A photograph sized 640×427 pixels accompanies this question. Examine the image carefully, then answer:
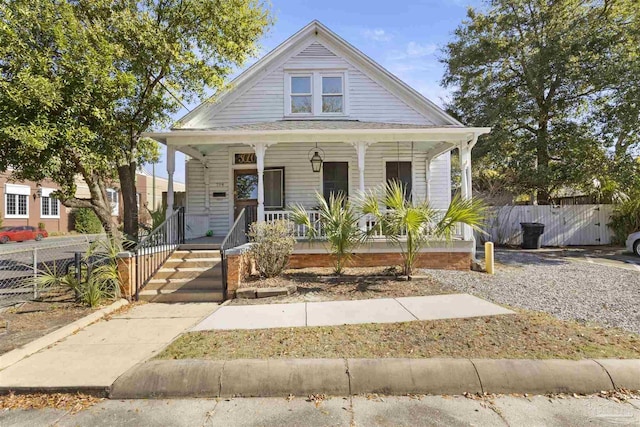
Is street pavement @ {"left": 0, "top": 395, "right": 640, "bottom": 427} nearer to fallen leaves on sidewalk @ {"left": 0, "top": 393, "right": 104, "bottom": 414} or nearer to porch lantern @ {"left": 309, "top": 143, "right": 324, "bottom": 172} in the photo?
fallen leaves on sidewalk @ {"left": 0, "top": 393, "right": 104, "bottom": 414}

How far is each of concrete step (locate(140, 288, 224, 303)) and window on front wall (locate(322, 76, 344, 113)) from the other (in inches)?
304

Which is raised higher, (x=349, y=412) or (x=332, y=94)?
(x=332, y=94)

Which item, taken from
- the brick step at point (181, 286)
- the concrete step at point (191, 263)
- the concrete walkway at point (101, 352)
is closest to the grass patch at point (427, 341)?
the concrete walkway at point (101, 352)

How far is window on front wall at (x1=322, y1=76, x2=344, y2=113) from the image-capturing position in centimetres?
1244

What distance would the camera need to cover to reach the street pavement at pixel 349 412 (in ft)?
10.3

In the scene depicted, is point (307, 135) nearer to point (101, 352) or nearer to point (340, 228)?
point (340, 228)

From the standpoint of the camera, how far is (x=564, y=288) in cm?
746

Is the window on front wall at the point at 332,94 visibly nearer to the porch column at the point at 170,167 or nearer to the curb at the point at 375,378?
the porch column at the point at 170,167

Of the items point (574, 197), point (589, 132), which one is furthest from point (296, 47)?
point (574, 197)

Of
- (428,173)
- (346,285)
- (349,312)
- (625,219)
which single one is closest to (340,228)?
(346,285)

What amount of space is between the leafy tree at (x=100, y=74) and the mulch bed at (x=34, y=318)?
2850 mm

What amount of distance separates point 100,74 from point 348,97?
7508 mm

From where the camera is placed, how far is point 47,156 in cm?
738

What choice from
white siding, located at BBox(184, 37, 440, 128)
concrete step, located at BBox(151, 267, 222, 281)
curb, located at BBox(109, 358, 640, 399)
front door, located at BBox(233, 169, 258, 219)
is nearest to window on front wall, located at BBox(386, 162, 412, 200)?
white siding, located at BBox(184, 37, 440, 128)
